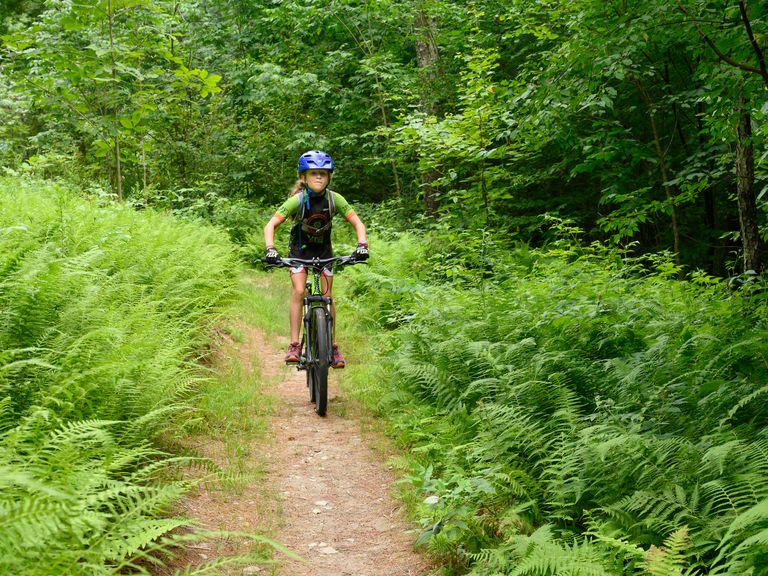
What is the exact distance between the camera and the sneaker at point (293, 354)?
7.11 metres

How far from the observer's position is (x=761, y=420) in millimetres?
3896

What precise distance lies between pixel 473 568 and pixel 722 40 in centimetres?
495

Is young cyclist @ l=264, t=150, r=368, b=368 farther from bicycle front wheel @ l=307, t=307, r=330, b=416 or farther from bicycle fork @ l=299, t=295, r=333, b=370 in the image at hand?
bicycle front wheel @ l=307, t=307, r=330, b=416

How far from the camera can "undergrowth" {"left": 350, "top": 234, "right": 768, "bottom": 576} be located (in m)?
3.08

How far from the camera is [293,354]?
23.5 ft

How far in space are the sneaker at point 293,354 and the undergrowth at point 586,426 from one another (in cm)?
91

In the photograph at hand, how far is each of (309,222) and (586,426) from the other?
4135 mm

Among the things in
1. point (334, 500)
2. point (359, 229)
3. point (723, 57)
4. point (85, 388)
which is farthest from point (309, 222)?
point (723, 57)

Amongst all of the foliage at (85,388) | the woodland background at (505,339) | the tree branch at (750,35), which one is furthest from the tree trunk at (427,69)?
the tree branch at (750,35)

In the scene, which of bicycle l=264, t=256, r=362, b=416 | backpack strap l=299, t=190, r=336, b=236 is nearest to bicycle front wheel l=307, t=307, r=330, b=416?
bicycle l=264, t=256, r=362, b=416

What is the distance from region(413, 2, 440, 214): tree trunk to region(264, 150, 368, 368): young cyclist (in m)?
8.07

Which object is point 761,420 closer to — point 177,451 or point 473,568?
point 473,568

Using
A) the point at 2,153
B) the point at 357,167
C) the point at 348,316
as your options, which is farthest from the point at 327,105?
the point at 348,316

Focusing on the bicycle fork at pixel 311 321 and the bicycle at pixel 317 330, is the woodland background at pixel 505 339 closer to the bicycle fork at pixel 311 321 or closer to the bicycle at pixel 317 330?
the bicycle at pixel 317 330
